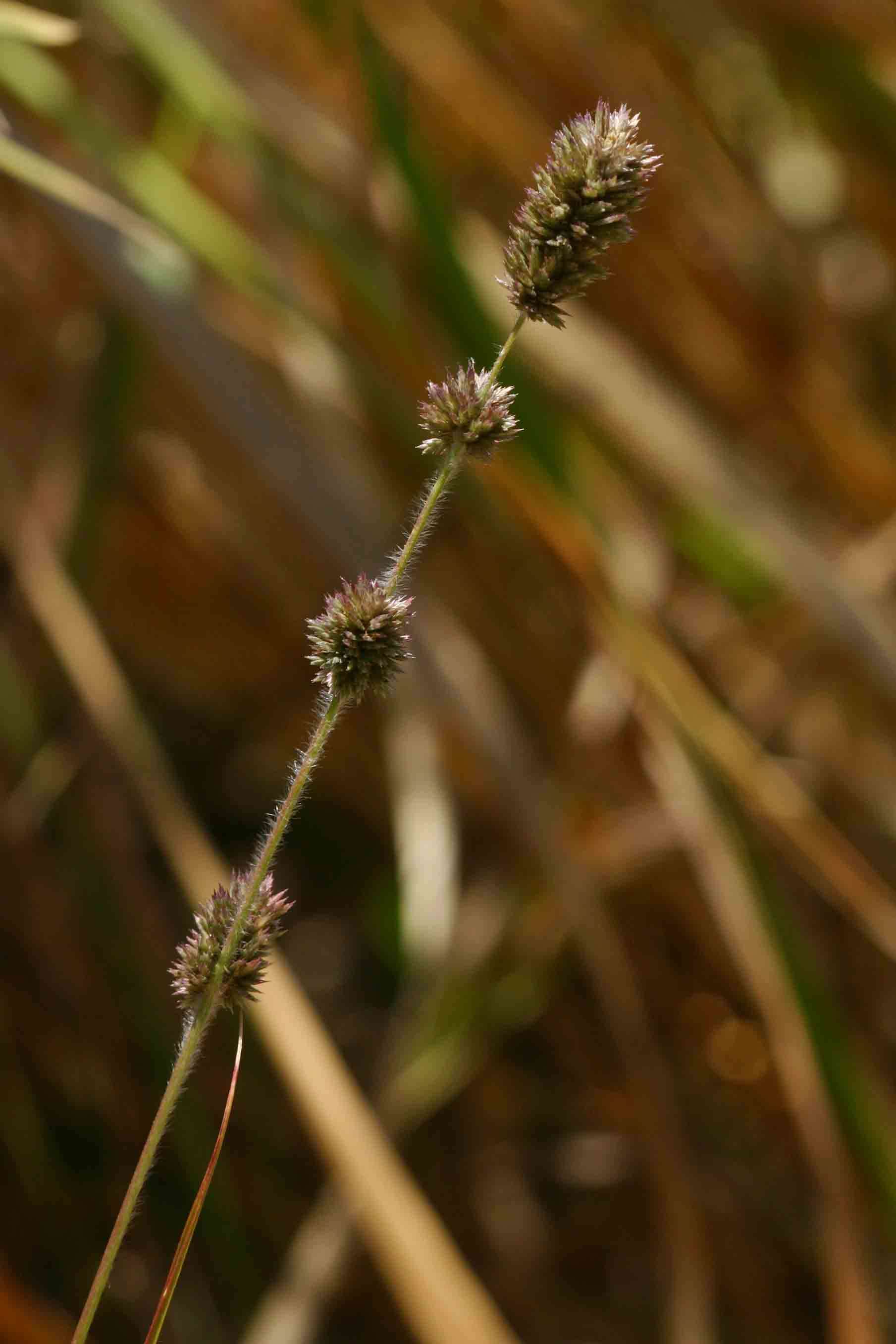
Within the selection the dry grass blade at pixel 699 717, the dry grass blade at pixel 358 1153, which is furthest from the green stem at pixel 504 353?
the dry grass blade at pixel 699 717

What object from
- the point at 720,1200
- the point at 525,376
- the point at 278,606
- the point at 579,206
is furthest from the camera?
the point at 278,606

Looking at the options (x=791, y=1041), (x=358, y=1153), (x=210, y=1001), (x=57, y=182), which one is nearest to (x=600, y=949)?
(x=791, y=1041)

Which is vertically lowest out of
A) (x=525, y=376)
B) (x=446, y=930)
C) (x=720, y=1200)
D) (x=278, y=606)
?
(x=720, y=1200)

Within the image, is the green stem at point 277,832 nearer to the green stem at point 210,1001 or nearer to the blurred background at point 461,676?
the green stem at point 210,1001

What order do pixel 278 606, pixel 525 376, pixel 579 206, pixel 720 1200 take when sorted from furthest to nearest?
pixel 278 606 → pixel 720 1200 → pixel 525 376 → pixel 579 206

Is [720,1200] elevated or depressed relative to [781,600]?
depressed

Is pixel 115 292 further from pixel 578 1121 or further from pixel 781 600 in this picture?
pixel 578 1121

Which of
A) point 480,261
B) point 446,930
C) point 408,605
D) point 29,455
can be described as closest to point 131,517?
point 29,455
